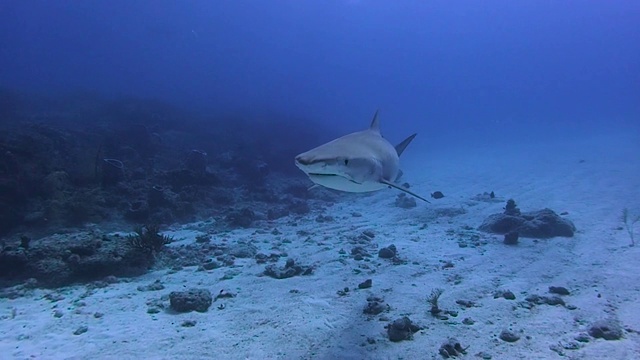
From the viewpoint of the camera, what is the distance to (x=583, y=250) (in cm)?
797

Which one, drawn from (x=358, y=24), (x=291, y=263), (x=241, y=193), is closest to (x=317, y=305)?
(x=291, y=263)

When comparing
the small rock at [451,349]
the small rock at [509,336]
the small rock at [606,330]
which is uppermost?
the small rock at [606,330]

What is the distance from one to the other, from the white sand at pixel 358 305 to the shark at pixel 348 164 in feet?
6.65

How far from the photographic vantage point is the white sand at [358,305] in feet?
13.7

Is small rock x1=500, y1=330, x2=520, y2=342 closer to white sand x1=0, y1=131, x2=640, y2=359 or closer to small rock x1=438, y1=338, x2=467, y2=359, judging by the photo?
white sand x1=0, y1=131, x2=640, y2=359

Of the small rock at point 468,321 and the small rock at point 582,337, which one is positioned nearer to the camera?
the small rock at point 582,337

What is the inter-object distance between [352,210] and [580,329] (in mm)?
9682

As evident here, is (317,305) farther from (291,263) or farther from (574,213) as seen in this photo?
(574,213)

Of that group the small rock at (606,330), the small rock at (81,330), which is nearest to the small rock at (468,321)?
the small rock at (606,330)

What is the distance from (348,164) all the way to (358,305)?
2.53m

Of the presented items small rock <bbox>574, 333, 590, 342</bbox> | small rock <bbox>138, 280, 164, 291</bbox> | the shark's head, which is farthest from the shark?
small rock <bbox>138, 280, 164, 291</bbox>

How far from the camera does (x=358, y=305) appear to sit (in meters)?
5.51

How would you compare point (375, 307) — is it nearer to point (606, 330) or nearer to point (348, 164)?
point (348, 164)

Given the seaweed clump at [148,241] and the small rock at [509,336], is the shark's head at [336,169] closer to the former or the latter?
the small rock at [509,336]
